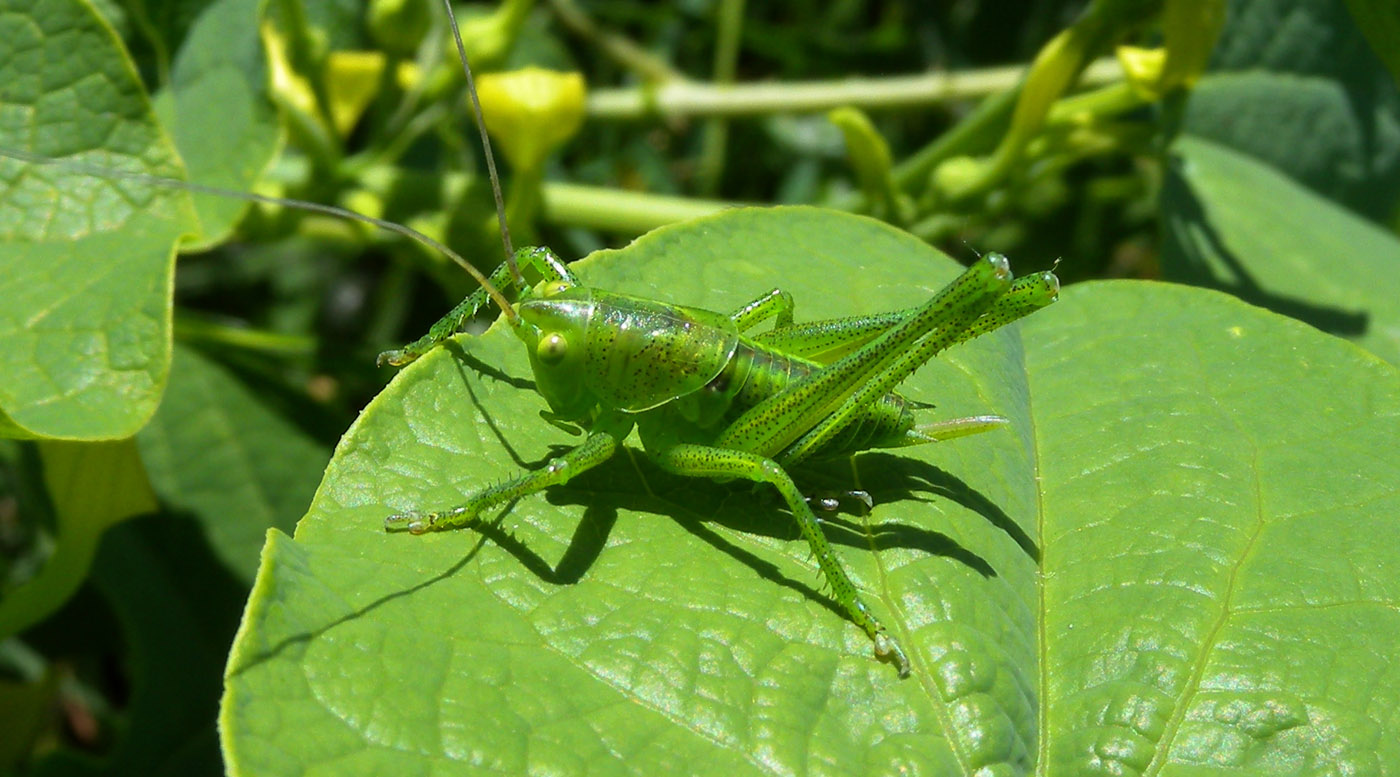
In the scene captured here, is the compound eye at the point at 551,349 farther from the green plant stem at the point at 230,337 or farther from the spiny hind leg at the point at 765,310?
the green plant stem at the point at 230,337

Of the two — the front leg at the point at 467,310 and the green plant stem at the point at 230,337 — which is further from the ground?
the front leg at the point at 467,310

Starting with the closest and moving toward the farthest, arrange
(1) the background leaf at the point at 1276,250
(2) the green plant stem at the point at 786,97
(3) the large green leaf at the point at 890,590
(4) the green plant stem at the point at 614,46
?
(3) the large green leaf at the point at 890,590, (1) the background leaf at the point at 1276,250, (2) the green plant stem at the point at 786,97, (4) the green plant stem at the point at 614,46

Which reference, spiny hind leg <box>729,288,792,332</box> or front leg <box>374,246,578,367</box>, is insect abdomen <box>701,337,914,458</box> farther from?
front leg <box>374,246,578,367</box>

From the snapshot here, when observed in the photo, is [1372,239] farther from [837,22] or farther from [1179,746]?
[837,22]

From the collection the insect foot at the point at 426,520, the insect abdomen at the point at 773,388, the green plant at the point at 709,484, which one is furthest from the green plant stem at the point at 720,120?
the insect foot at the point at 426,520

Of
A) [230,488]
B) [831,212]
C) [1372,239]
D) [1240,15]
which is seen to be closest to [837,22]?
[1240,15]

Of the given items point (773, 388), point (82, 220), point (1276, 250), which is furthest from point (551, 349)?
point (1276, 250)

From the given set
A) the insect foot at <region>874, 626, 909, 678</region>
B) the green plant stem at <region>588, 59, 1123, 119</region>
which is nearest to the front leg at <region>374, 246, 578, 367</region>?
the insect foot at <region>874, 626, 909, 678</region>
